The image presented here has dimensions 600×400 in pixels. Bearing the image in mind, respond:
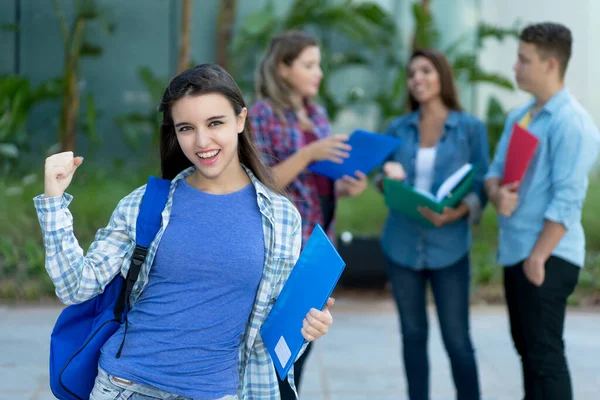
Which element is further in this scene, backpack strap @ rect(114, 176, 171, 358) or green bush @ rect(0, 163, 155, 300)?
green bush @ rect(0, 163, 155, 300)

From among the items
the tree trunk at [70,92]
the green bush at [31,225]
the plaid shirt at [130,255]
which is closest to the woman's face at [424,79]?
the plaid shirt at [130,255]

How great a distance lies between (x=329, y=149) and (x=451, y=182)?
564mm

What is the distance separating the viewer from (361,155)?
3680 millimetres

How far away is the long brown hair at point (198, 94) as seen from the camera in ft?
7.94

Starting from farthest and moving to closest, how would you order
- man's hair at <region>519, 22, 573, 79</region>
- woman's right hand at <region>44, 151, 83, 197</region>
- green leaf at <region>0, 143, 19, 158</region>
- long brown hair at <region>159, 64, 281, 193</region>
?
green leaf at <region>0, 143, 19, 158</region>
man's hair at <region>519, 22, 573, 79</region>
long brown hair at <region>159, 64, 281, 193</region>
woman's right hand at <region>44, 151, 83, 197</region>

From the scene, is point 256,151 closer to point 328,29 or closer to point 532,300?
point 532,300

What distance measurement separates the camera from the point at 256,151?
2.66 meters

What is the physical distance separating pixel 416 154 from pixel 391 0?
6.43 meters

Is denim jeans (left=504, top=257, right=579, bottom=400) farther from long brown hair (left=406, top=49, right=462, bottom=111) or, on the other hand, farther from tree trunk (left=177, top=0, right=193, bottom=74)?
tree trunk (left=177, top=0, right=193, bottom=74)

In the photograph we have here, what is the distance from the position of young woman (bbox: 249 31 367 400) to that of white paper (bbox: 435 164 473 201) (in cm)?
35

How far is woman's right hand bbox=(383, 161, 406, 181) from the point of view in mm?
3816

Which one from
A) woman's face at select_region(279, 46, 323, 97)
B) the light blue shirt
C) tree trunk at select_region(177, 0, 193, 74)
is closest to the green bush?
tree trunk at select_region(177, 0, 193, 74)

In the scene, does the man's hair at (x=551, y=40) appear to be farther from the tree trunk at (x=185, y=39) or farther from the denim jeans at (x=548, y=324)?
the tree trunk at (x=185, y=39)

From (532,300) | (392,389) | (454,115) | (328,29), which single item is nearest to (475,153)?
(454,115)
